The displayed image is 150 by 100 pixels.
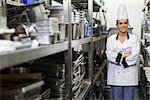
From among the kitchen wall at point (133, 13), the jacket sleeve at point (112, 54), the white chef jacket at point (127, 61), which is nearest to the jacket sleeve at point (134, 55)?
the white chef jacket at point (127, 61)

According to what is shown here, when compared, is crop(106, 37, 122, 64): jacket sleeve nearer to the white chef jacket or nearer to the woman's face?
the white chef jacket

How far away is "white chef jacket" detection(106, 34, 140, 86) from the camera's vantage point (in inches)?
145

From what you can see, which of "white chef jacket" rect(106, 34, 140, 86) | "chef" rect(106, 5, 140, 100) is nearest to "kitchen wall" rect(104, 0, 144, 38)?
"chef" rect(106, 5, 140, 100)

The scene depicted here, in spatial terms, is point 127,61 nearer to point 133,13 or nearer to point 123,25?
point 123,25

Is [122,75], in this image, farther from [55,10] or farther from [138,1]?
[138,1]

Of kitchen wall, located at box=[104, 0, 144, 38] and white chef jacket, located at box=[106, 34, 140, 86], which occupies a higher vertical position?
kitchen wall, located at box=[104, 0, 144, 38]

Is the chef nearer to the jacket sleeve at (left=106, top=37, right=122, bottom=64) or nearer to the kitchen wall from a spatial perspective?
the jacket sleeve at (left=106, top=37, right=122, bottom=64)

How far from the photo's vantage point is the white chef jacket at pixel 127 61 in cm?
369

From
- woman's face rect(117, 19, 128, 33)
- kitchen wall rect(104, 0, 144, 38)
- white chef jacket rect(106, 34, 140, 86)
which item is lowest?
white chef jacket rect(106, 34, 140, 86)

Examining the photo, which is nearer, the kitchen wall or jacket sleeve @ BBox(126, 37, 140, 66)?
jacket sleeve @ BBox(126, 37, 140, 66)

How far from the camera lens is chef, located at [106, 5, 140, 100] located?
3.68m

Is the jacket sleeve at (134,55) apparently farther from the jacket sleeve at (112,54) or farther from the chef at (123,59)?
the jacket sleeve at (112,54)

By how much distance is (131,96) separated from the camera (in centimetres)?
379

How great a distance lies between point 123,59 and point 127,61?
0.07 meters
